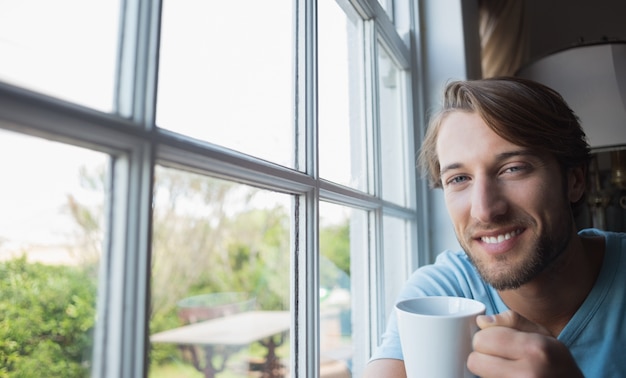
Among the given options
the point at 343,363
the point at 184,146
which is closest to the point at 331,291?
the point at 343,363

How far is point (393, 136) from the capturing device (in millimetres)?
1081

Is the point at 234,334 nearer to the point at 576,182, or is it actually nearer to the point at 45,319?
the point at 45,319

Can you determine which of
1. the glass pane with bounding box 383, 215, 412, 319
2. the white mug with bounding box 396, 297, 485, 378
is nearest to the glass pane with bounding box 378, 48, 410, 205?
the glass pane with bounding box 383, 215, 412, 319

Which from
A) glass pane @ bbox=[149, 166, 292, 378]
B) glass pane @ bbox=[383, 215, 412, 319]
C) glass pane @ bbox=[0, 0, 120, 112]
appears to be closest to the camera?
glass pane @ bbox=[0, 0, 120, 112]

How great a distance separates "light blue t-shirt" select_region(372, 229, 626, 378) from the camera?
25.7 inches

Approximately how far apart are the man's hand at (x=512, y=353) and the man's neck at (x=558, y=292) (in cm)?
36

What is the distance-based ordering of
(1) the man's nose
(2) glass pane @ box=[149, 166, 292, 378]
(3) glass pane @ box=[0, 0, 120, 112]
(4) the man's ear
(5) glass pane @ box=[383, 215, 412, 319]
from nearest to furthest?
(3) glass pane @ box=[0, 0, 120, 112]
(2) glass pane @ box=[149, 166, 292, 378]
(1) the man's nose
(4) the man's ear
(5) glass pane @ box=[383, 215, 412, 319]

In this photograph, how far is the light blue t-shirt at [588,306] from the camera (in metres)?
0.65

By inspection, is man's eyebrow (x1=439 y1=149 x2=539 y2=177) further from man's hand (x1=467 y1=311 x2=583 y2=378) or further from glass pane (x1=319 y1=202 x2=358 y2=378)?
man's hand (x1=467 y1=311 x2=583 y2=378)

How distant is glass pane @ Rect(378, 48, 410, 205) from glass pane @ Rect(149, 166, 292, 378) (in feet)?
1.76

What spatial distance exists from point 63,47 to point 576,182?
2.78 ft

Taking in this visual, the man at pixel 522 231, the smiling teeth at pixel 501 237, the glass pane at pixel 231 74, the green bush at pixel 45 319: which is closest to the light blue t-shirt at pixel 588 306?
the man at pixel 522 231

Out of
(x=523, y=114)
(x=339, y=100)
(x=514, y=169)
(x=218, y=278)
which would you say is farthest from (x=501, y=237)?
Answer: (x=218, y=278)

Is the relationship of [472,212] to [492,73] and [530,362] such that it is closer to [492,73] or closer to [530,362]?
[530,362]
